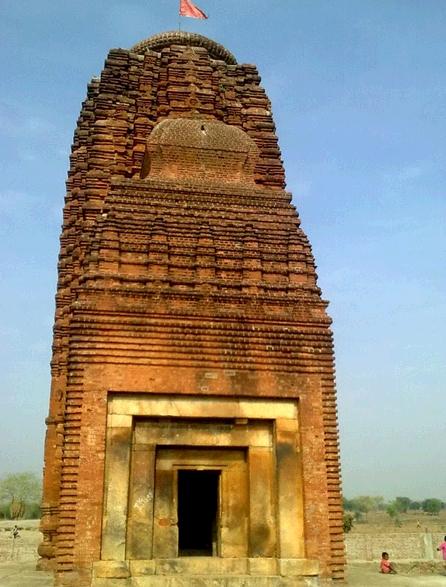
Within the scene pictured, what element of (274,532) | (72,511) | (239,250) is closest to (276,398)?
(274,532)

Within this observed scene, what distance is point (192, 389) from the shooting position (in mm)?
9219

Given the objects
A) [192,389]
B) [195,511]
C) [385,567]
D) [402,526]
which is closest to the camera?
[192,389]

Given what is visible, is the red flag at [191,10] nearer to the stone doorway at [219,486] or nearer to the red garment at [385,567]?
the stone doorway at [219,486]

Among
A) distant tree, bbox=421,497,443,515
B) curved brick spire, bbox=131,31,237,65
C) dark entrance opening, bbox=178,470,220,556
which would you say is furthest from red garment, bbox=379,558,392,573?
distant tree, bbox=421,497,443,515

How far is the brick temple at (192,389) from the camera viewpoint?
8578 millimetres

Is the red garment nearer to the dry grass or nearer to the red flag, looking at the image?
the red flag

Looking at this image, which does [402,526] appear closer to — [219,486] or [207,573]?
[219,486]

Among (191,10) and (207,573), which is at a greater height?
(191,10)

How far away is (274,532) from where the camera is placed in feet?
29.5

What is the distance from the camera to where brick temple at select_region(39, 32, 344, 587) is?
8.58 metres

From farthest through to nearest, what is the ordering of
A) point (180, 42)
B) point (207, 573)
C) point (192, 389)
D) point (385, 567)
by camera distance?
point (180, 42) < point (385, 567) < point (192, 389) < point (207, 573)

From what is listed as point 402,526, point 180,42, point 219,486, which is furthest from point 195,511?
point 402,526

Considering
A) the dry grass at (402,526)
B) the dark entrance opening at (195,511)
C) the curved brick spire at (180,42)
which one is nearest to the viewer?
the dark entrance opening at (195,511)

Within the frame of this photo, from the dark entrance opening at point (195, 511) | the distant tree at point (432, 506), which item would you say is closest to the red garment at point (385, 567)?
the dark entrance opening at point (195, 511)
